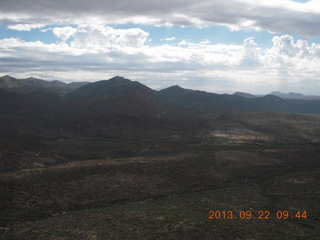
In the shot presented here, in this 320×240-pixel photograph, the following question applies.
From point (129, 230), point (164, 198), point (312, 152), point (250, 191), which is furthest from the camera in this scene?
point (312, 152)

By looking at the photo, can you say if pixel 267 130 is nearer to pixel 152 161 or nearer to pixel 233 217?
pixel 152 161

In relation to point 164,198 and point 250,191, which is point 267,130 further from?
point 164,198

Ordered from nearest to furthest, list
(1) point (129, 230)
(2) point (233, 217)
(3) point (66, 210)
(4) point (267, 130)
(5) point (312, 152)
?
(1) point (129, 230), (2) point (233, 217), (3) point (66, 210), (5) point (312, 152), (4) point (267, 130)

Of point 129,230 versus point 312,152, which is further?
point 312,152

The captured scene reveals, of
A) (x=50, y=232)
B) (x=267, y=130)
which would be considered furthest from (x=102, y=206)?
(x=267, y=130)

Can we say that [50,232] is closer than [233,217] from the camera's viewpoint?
Yes

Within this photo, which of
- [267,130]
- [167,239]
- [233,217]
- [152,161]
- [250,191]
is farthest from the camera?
[267,130]

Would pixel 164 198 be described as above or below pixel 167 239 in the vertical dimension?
below

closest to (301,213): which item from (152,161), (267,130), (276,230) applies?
(276,230)

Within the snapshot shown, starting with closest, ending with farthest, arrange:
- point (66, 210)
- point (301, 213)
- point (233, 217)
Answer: point (233, 217) < point (301, 213) < point (66, 210)
